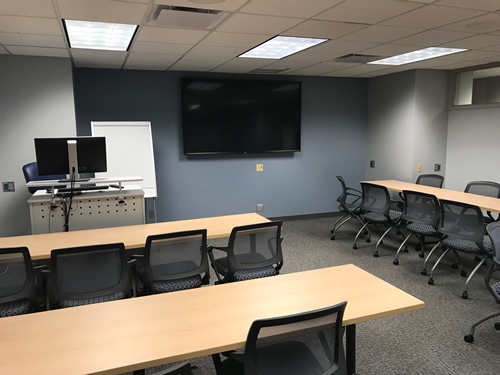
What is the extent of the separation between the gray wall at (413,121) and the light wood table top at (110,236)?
375cm

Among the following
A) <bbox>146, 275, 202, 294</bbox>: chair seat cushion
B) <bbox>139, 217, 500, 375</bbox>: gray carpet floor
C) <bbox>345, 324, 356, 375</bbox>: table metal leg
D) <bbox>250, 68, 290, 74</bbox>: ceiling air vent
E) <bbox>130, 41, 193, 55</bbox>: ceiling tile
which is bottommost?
<bbox>139, 217, 500, 375</bbox>: gray carpet floor

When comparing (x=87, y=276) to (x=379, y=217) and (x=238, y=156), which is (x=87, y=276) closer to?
(x=379, y=217)

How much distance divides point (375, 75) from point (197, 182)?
371cm

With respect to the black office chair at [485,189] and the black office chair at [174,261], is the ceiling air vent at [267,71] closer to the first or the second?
the black office chair at [485,189]

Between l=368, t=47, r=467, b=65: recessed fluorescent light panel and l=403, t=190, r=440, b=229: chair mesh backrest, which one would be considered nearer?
l=403, t=190, r=440, b=229: chair mesh backrest

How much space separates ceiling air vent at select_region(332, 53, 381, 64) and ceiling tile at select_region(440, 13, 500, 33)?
143cm

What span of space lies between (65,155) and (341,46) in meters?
3.18

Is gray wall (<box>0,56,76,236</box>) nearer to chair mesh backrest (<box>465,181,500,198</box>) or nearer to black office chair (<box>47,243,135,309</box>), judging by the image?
black office chair (<box>47,243,135,309</box>)

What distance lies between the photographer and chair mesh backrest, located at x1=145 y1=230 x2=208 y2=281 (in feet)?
8.82

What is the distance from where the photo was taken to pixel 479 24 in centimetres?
347

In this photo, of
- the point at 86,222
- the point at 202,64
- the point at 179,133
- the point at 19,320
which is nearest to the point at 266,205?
the point at 179,133

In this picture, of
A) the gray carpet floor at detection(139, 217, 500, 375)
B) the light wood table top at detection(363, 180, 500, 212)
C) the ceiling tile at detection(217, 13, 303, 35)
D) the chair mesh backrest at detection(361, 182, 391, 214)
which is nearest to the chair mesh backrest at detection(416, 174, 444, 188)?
the light wood table top at detection(363, 180, 500, 212)

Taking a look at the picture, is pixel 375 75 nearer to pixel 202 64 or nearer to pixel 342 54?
pixel 342 54

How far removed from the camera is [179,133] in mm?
6203
